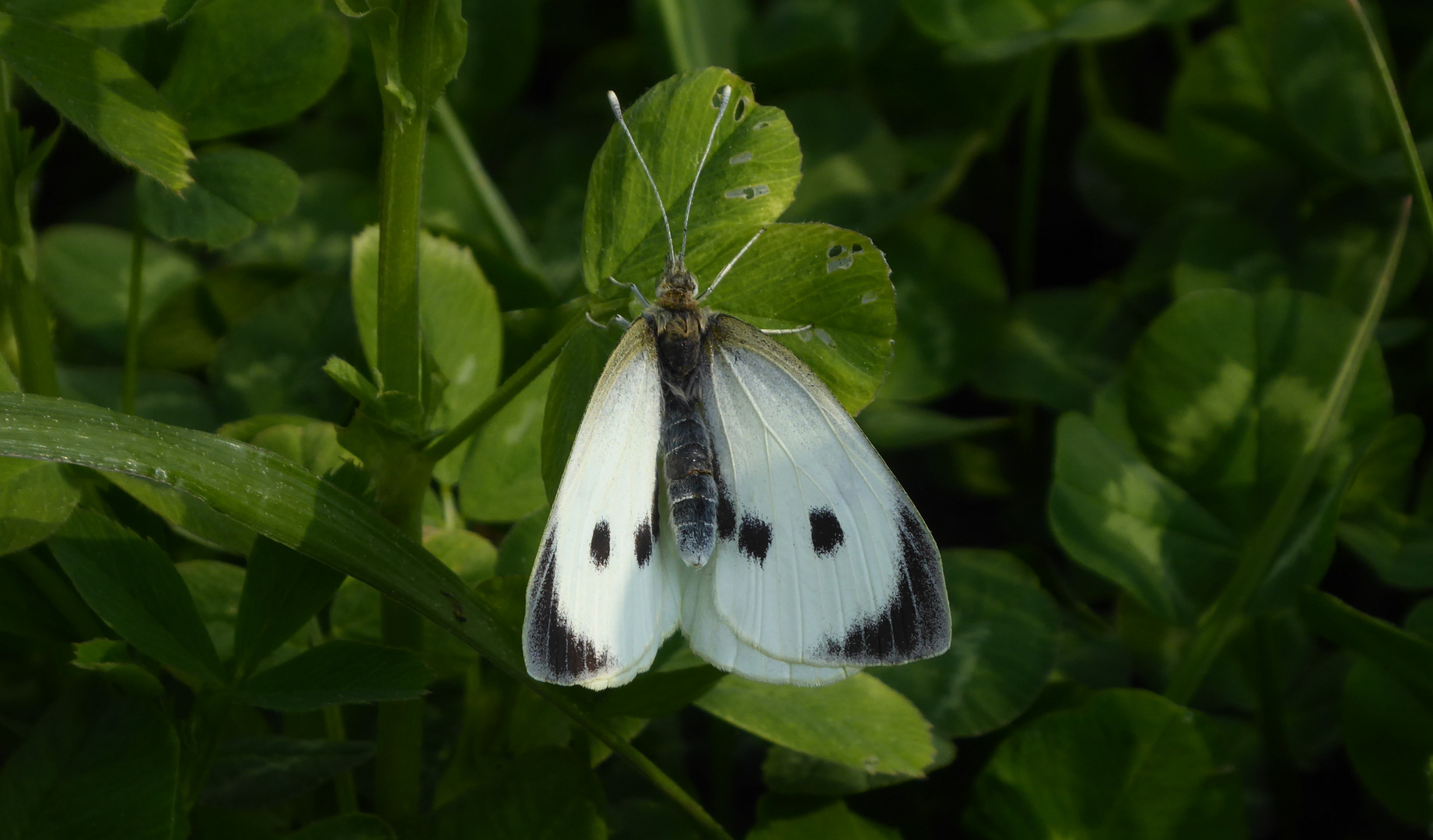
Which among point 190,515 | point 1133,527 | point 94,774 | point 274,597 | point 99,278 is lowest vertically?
point 1133,527

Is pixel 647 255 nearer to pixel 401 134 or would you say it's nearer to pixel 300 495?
pixel 401 134

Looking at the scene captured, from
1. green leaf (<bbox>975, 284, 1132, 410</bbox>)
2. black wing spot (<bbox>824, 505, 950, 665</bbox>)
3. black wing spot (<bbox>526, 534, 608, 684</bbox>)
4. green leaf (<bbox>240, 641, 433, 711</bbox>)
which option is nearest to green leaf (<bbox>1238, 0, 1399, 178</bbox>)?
green leaf (<bbox>975, 284, 1132, 410</bbox>)

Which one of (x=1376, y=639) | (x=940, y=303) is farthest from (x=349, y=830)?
(x=940, y=303)

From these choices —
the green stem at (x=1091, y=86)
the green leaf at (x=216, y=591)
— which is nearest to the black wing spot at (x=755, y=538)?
the green leaf at (x=216, y=591)

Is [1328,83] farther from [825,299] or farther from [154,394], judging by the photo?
[154,394]

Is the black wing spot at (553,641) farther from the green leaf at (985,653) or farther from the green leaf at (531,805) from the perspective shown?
the green leaf at (985,653)
